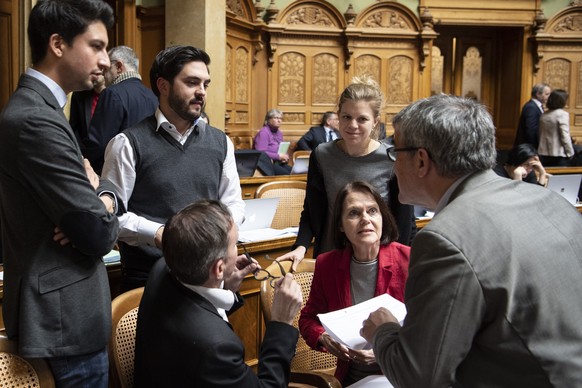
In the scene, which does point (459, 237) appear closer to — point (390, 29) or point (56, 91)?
point (56, 91)

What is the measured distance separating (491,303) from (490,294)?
2 centimetres

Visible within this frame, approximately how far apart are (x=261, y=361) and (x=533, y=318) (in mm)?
751

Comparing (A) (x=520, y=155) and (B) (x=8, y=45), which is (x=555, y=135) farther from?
(B) (x=8, y=45)

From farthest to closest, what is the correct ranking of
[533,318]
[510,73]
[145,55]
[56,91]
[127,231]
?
[510,73] < [145,55] < [127,231] < [56,91] < [533,318]

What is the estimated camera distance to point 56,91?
1.78m

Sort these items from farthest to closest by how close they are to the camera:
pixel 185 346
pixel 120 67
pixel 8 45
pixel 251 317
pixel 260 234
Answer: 1. pixel 8 45
2. pixel 120 67
3. pixel 260 234
4. pixel 251 317
5. pixel 185 346

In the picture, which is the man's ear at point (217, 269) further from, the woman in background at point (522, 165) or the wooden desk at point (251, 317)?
the woman in background at point (522, 165)

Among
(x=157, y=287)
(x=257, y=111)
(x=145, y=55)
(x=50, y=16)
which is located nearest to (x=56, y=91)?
(x=50, y=16)

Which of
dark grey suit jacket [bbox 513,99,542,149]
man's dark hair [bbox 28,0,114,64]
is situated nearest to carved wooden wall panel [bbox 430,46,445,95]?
dark grey suit jacket [bbox 513,99,542,149]

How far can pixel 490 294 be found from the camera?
4.35ft

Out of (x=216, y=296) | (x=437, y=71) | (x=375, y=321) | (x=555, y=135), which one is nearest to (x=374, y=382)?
(x=375, y=321)

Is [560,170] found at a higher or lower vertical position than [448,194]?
lower

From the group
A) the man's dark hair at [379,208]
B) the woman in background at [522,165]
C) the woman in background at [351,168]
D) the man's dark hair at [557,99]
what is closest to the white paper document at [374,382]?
the man's dark hair at [379,208]

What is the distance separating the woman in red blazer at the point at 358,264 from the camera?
7.77 ft
